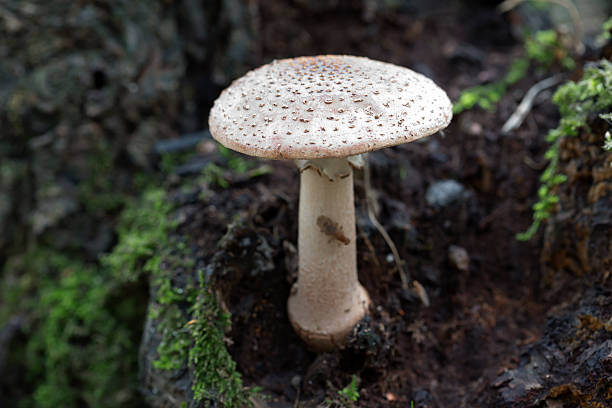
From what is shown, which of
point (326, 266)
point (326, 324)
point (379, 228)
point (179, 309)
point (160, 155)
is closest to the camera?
point (326, 266)

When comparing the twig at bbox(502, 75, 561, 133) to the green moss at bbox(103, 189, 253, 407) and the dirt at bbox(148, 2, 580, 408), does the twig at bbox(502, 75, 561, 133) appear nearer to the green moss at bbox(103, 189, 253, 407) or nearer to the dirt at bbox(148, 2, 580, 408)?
the dirt at bbox(148, 2, 580, 408)

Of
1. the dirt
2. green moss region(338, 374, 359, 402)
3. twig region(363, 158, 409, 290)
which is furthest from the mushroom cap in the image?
green moss region(338, 374, 359, 402)

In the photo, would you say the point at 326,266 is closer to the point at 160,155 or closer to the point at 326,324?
the point at 326,324

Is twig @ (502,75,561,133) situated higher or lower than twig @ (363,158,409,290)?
higher

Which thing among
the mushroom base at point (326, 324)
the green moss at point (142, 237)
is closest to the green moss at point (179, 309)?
the green moss at point (142, 237)

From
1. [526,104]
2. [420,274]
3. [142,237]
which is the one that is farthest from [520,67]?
[142,237]

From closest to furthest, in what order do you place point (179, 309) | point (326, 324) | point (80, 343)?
1. point (326, 324)
2. point (179, 309)
3. point (80, 343)

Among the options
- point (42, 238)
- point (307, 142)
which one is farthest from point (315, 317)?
point (42, 238)

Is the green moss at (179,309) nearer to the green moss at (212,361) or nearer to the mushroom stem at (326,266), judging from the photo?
the green moss at (212,361)
